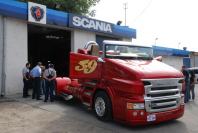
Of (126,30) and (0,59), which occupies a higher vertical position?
(126,30)

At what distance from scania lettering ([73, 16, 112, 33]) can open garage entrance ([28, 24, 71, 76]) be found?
379 centimetres

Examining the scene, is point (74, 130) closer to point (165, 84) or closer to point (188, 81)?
point (165, 84)

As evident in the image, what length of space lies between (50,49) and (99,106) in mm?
17161

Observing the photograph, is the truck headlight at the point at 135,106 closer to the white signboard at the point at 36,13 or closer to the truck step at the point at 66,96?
the truck step at the point at 66,96

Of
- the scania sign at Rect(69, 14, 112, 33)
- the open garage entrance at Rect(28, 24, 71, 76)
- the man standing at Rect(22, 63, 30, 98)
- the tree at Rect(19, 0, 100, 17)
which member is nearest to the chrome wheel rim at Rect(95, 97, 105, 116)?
the man standing at Rect(22, 63, 30, 98)

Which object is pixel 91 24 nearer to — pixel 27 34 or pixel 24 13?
pixel 27 34

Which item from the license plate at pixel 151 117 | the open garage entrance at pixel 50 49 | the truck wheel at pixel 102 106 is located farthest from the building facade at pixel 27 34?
the license plate at pixel 151 117

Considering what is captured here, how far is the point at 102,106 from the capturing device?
10445 millimetres

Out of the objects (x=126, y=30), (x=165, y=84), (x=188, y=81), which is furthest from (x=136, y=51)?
(x=126, y=30)

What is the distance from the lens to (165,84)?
9.78 m

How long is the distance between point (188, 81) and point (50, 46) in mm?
13958

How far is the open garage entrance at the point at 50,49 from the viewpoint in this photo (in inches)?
961

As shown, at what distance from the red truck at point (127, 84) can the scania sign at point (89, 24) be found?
696 cm

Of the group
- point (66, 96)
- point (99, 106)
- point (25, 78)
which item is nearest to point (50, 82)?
point (66, 96)
